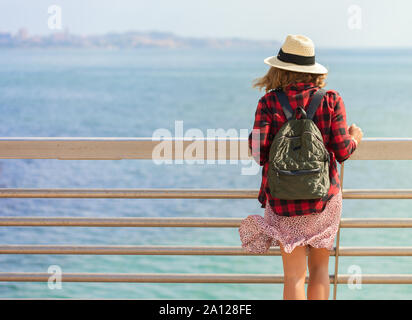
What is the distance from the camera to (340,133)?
263 centimetres

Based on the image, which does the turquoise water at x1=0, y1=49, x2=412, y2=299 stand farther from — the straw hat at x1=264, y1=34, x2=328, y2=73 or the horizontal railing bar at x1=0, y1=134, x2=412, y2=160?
the straw hat at x1=264, y1=34, x2=328, y2=73

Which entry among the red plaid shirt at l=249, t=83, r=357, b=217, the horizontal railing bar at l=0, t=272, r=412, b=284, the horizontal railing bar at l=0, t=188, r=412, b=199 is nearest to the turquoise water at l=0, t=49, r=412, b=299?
the horizontal railing bar at l=0, t=272, r=412, b=284

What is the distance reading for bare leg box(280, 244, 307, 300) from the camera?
2.67 meters

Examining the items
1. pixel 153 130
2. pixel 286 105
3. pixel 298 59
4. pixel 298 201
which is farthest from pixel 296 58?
pixel 153 130

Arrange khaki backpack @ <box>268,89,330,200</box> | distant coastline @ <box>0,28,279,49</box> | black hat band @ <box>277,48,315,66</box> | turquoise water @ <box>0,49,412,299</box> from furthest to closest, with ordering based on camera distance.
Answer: distant coastline @ <box>0,28,279,49</box>, turquoise water @ <box>0,49,412,299</box>, black hat band @ <box>277,48,315,66</box>, khaki backpack @ <box>268,89,330,200</box>

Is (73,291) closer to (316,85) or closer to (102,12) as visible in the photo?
(316,85)

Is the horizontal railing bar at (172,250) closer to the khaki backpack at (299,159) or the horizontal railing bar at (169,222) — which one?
the horizontal railing bar at (169,222)

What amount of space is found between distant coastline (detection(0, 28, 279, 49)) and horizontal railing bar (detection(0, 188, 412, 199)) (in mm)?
59916

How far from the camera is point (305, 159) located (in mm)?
2541

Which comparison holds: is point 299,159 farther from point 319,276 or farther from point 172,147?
point 172,147

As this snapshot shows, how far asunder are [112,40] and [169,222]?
61.3 m

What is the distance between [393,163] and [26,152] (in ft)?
73.9

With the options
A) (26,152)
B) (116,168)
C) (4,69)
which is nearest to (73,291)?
(26,152)
